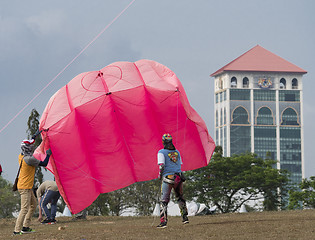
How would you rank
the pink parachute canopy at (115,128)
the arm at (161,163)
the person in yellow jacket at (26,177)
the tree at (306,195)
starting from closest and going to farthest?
the arm at (161,163) → the person in yellow jacket at (26,177) → the pink parachute canopy at (115,128) → the tree at (306,195)

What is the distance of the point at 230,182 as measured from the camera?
179 ft

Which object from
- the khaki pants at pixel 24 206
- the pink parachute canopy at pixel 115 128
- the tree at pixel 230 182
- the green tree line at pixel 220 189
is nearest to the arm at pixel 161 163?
the pink parachute canopy at pixel 115 128

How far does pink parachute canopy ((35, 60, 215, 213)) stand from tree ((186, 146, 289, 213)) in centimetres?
3522

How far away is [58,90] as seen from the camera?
18.2m

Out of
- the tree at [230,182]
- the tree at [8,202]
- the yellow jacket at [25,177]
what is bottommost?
the tree at [8,202]

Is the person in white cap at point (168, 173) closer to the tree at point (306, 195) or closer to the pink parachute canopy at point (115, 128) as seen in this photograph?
the pink parachute canopy at point (115, 128)

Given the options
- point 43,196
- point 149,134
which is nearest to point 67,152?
point 149,134

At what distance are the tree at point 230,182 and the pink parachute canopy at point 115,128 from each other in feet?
116

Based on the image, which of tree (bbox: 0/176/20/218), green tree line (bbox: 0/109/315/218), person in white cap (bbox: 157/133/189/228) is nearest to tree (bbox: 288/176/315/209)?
green tree line (bbox: 0/109/315/218)

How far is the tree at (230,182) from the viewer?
5341 cm

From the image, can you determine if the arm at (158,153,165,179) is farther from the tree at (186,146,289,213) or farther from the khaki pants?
the tree at (186,146,289,213)

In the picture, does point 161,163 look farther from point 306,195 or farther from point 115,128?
point 306,195

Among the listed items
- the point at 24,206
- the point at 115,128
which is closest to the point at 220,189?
the point at 115,128

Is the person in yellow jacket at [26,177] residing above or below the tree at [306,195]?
above
